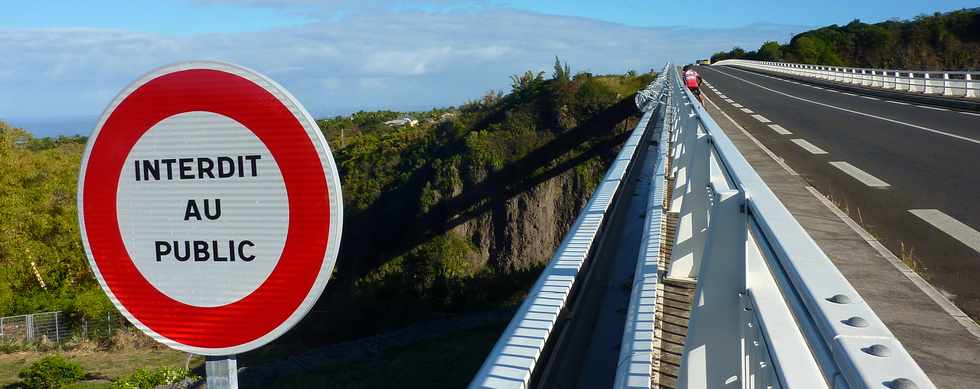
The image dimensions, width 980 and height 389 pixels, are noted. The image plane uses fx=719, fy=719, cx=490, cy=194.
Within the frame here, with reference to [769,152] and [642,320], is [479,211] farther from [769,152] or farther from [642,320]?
[642,320]

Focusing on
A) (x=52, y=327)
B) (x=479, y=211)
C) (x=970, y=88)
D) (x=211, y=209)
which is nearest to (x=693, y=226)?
(x=211, y=209)

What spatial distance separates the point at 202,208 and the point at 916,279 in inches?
202

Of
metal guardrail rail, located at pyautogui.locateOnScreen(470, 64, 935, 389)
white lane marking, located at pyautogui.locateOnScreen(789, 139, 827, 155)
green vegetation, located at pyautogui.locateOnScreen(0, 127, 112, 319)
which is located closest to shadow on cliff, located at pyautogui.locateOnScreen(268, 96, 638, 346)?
green vegetation, located at pyautogui.locateOnScreen(0, 127, 112, 319)

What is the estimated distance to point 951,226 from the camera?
683 cm

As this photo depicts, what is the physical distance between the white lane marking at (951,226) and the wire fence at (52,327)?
23.0 m

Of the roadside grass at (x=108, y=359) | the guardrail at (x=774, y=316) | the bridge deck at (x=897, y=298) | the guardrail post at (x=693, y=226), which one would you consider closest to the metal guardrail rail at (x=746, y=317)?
the guardrail at (x=774, y=316)

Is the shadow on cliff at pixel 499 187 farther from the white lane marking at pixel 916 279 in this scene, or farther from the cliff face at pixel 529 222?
the white lane marking at pixel 916 279

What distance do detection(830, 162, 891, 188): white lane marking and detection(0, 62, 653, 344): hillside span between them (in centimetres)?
1430

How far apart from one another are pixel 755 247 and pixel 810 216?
5.62 m

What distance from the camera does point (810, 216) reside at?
7438mm

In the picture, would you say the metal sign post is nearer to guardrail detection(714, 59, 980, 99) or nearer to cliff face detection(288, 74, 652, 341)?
cliff face detection(288, 74, 652, 341)

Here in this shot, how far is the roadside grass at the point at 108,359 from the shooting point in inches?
731

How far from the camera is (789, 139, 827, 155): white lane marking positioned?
12516 mm

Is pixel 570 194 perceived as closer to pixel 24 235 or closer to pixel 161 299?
pixel 24 235
